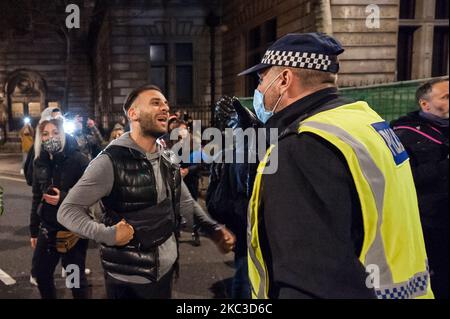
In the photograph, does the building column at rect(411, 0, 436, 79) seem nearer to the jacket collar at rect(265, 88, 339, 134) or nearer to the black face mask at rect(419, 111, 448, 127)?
the black face mask at rect(419, 111, 448, 127)

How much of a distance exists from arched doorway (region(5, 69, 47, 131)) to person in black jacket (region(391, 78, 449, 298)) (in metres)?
26.7

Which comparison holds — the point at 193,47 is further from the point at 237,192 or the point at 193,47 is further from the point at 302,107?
the point at 302,107

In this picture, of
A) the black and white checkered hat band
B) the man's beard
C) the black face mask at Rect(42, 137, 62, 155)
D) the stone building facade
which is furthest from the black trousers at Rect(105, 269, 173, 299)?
the stone building facade

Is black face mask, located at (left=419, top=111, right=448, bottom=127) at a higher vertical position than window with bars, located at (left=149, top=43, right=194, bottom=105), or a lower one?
lower

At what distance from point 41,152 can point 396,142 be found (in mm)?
3266

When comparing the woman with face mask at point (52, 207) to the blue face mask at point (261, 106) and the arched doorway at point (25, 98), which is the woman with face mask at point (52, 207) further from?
the arched doorway at point (25, 98)

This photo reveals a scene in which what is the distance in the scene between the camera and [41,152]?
12.9ft

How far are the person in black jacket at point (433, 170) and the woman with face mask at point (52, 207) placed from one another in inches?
112

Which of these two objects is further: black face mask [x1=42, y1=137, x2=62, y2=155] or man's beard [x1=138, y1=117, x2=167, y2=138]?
black face mask [x1=42, y1=137, x2=62, y2=155]

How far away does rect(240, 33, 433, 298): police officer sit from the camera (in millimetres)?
1331

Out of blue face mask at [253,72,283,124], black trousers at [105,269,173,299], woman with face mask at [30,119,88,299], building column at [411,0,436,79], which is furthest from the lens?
building column at [411,0,436,79]

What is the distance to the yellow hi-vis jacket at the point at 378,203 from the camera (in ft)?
4.58
